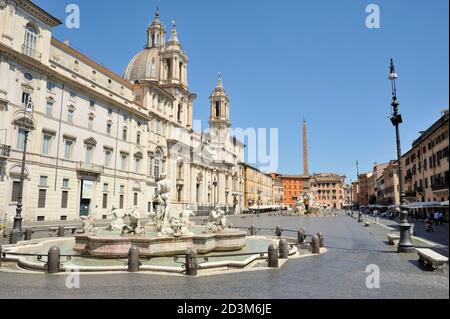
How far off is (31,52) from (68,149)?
9764 millimetres

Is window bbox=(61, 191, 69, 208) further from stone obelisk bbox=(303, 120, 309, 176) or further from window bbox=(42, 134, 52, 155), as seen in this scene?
stone obelisk bbox=(303, 120, 309, 176)

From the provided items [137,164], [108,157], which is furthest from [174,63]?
[108,157]

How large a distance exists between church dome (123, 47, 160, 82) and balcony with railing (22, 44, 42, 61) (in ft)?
105

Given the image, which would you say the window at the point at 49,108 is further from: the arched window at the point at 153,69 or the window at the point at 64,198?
the arched window at the point at 153,69

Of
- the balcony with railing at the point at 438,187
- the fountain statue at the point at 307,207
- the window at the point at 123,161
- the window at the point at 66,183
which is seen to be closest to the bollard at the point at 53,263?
the window at the point at 66,183

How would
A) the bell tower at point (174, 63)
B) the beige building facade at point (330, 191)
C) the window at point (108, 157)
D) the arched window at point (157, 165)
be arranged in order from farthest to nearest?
the beige building facade at point (330, 191) → the bell tower at point (174, 63) → the arched window at point (157, 165) → the window at point (108, 157)

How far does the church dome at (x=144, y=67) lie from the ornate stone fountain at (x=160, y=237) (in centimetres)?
5023

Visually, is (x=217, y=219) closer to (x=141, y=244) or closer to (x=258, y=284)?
(x=141, y=244)

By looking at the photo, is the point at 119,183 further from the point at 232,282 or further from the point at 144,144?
the point at 232,282

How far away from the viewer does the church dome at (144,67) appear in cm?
6353

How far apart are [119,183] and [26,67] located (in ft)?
57.4

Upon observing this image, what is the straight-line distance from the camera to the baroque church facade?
29.0 m

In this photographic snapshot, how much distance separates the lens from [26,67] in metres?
30.2

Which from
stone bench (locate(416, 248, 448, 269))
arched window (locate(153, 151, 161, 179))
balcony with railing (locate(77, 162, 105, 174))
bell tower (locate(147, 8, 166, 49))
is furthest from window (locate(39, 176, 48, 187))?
bell tower (locate(147, 8, 166, 49))
